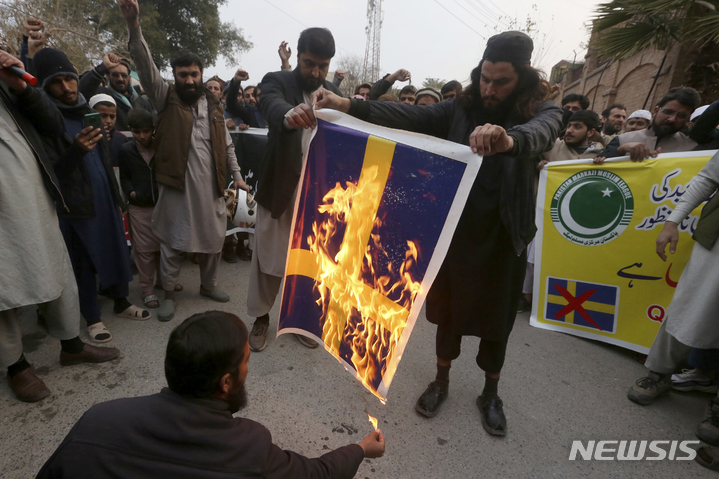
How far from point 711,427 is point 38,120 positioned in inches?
155

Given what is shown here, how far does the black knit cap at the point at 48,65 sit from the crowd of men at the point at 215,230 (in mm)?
11

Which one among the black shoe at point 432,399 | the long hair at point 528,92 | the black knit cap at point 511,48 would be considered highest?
the black knit cap at point 511,48

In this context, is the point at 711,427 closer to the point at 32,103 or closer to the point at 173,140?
the point at 173,140

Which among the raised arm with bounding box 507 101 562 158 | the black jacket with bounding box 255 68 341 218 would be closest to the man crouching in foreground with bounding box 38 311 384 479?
the raised arm with bounding box 507 101 562 158

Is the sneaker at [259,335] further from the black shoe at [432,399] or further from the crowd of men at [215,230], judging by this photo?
the black shoe at [432,399]

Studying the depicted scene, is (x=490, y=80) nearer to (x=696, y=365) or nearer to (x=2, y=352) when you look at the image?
(x=696, y=365)

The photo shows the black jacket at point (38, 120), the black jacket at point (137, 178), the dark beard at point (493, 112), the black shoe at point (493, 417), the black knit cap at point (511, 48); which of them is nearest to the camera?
the black knit cap at point (511, 48)

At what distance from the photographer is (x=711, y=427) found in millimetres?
1936

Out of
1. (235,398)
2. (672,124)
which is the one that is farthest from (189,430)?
(672,124)

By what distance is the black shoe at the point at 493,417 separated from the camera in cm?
195

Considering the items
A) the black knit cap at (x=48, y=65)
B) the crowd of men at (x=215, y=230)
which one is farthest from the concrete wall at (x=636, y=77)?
the black knit cap at (x=48, y=65)

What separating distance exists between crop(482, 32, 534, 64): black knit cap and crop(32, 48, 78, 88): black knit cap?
7.76 ft

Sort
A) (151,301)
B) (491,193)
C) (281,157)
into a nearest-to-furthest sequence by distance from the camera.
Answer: (491,193)
(281,157)
(151,301)

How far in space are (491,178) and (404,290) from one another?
2.27 ft
